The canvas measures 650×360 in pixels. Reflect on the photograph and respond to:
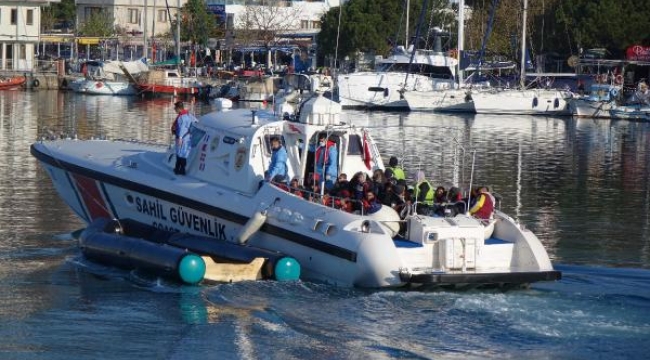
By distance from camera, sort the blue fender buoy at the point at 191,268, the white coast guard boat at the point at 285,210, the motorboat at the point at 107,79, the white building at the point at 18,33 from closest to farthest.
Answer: the white coast guard boat at the point at 285,210, the blue fender buoy at the point at 191,268, the motorboat at the point at 107,79, the white building at the point at 18,33

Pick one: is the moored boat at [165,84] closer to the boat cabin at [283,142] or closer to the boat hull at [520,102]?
the boat hull at [520,102]

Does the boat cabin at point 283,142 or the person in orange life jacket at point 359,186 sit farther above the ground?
the boat cabin at point 283,142

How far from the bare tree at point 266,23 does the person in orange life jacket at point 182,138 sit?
70245 millimetres

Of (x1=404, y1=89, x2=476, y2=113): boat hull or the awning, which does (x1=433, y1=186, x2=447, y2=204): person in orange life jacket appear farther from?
the awning

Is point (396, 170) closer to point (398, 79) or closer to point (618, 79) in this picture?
point (398, 79)

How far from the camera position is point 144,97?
72188 mm

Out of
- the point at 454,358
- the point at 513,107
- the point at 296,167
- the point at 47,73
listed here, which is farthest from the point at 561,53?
the point at 454,358

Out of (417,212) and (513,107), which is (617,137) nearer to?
(513,107)

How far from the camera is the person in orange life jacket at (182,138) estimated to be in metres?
20.8

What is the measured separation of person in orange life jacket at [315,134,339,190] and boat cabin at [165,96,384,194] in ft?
0.48

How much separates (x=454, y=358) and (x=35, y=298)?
6.13 meters

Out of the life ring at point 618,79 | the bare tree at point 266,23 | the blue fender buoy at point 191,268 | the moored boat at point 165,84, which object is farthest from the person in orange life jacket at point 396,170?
the bare tree at point 266,23

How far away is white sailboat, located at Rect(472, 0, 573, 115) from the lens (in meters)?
63.3

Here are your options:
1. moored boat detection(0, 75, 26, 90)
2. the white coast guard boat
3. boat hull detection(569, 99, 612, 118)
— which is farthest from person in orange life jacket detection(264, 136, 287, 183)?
A: moored boat detection(0, 75, 26, 90)
